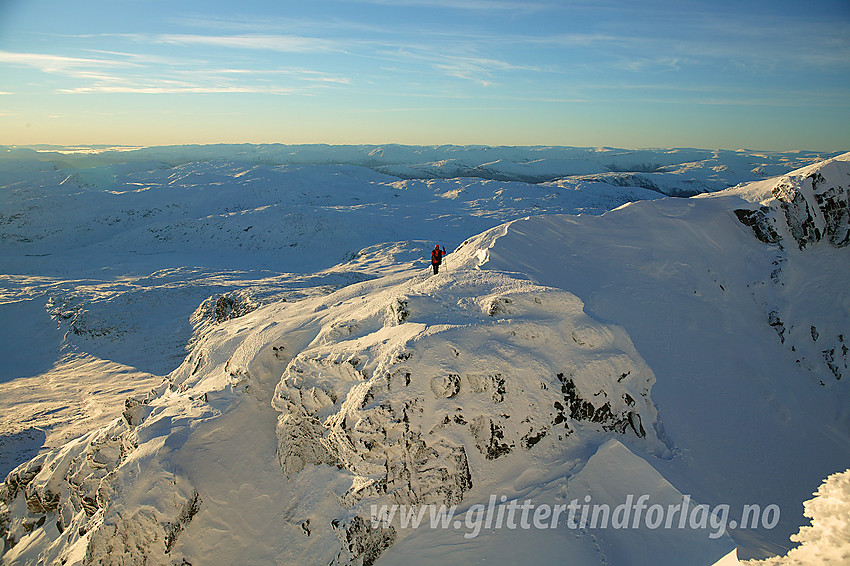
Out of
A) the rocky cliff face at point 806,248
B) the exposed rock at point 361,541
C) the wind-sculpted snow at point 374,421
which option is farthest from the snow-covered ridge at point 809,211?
the exposed rock at point 361,541

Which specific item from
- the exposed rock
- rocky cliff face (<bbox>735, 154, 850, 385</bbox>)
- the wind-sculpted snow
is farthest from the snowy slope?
the exposed rock

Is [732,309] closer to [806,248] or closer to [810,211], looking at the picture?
[806,248]

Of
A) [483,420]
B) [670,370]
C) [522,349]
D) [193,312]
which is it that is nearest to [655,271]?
[670,370]

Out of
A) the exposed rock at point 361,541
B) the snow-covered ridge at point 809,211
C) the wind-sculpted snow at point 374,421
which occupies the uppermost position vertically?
the snow-covered ridge at point 809,211

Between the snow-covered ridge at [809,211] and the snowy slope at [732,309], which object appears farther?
the snow-covered ridge at [809,211]

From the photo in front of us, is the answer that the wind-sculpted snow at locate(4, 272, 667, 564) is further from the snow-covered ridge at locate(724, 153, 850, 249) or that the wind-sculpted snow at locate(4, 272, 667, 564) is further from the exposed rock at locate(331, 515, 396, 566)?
the snow-covered ridge at locate(724, 153, 850, 249)

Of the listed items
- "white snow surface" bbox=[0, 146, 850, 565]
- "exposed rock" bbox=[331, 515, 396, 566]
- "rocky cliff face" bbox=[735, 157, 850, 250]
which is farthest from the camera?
"rocky cliff face" bbox=[735, 157, 850, 250]

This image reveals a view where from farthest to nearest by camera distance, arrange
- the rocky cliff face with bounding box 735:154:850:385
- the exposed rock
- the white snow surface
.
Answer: the rocky cliff face with bounding box 735:154:850:385, the white snow surface, the exposed rock

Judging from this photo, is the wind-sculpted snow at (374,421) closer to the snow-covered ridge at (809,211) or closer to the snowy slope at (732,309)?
the snowy slope at (732,309)

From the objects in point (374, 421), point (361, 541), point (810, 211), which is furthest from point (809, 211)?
point (361, 541)

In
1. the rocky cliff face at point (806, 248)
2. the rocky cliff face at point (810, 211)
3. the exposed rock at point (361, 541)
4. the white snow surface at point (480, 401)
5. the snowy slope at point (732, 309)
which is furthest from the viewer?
the rocky cliff face at point (810, 211)
